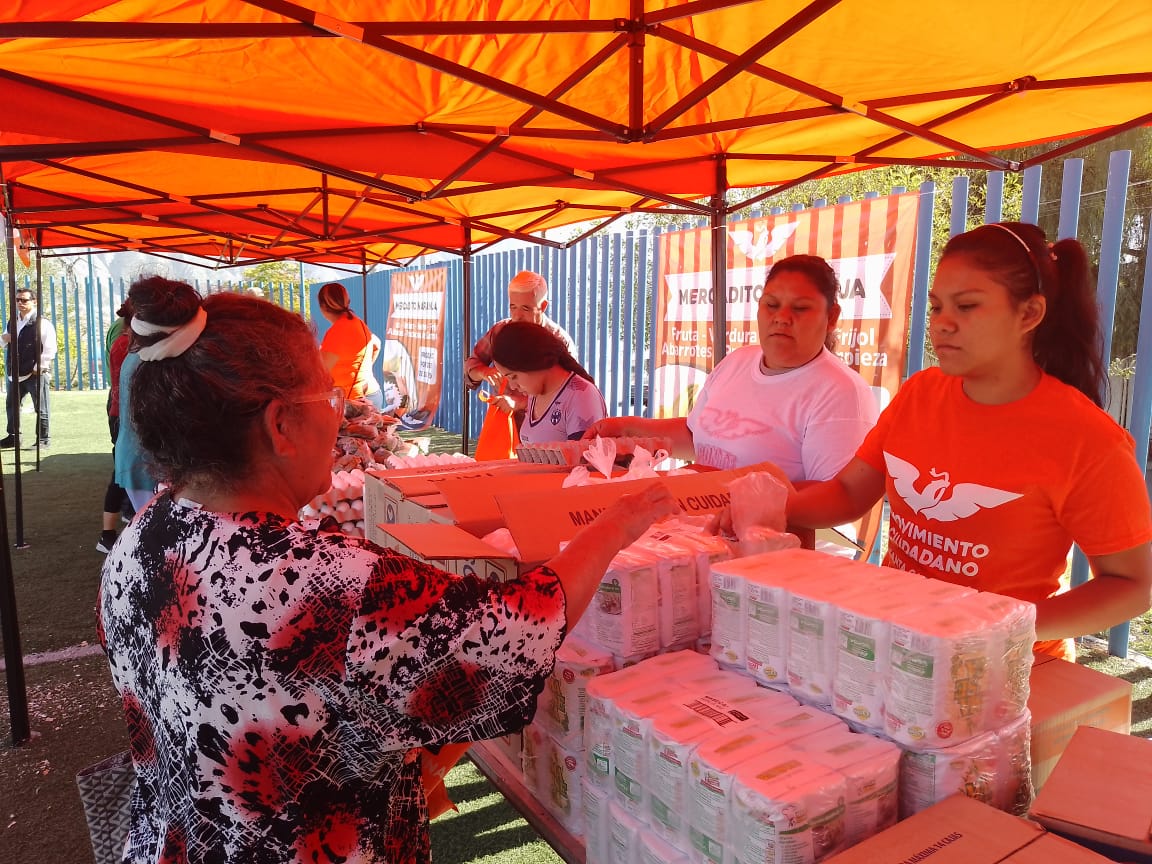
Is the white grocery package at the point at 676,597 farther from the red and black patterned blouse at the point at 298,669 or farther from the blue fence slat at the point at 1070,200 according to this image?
the blue fence slat at the point at 1070,200

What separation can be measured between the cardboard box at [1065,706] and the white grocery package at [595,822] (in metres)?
0.72

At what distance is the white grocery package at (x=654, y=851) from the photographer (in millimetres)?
1124

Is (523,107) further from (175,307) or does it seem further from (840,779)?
(840,779)

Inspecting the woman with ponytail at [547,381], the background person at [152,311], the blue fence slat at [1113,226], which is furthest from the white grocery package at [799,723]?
the blue fence slat at [1113,226]

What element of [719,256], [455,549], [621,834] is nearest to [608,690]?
[621,834]

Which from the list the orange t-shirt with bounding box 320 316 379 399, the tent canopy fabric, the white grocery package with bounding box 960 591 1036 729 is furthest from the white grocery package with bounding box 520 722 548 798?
the orange t-shirt with bounding box 320 316 379 399

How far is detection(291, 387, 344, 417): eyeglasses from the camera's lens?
1159 millimetres

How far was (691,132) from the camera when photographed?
2879 millimetres

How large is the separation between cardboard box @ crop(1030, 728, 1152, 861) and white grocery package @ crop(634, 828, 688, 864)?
1.59ft

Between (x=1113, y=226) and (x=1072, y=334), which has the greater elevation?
(x=1113, y=226)

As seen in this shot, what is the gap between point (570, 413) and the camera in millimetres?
3656

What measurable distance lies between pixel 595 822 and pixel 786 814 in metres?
0.43

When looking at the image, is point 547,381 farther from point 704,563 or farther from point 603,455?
point 704,563

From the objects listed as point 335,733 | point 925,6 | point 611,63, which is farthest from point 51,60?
point 925,6
